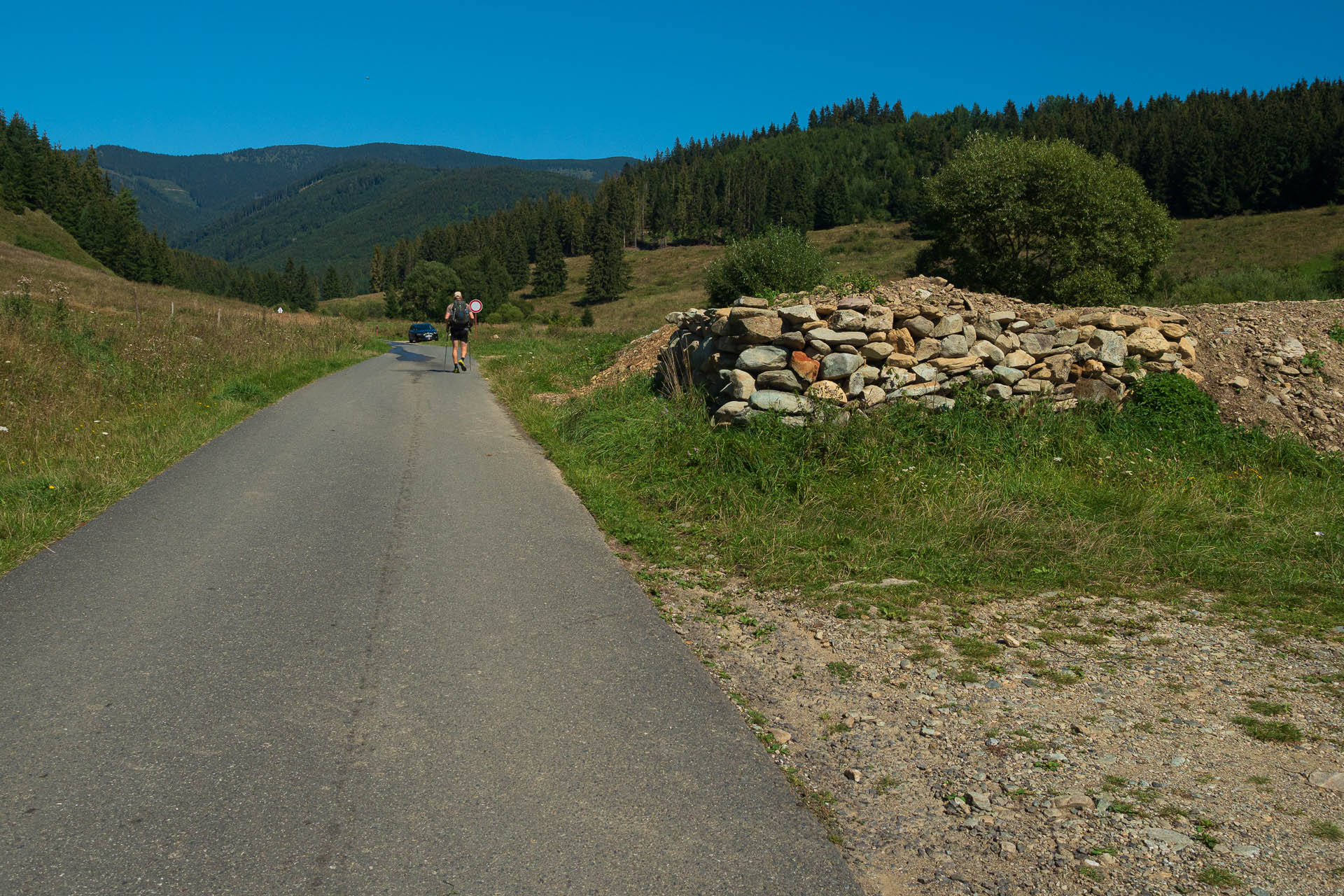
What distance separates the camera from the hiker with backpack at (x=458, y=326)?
20.0 meters

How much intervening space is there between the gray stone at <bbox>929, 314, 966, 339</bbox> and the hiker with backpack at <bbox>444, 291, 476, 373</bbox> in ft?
41.1

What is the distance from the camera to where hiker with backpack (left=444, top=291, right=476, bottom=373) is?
19953 mm

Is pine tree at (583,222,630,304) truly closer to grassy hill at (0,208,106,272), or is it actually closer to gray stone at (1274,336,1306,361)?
grassy hill at (0,208,106,272)

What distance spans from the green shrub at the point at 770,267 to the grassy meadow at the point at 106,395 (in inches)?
418

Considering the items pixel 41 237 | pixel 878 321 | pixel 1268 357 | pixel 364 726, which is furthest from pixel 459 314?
pixel 41 237

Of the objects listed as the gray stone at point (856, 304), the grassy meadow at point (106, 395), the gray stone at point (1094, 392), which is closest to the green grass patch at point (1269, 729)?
the gray stone at point (856, 304)

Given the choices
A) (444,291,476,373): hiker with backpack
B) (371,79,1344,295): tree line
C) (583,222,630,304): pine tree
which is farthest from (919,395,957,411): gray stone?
(583,222,630,304): pine tree

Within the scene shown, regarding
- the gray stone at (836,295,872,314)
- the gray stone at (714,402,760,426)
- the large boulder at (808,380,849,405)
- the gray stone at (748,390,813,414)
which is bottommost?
the gray stone at (714,402,760,426)

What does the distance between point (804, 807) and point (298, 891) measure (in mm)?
1776

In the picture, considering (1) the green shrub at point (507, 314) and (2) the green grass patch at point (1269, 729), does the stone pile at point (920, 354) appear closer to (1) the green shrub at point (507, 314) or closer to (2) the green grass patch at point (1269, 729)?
(2) the green grass patch at point (1269, 729)

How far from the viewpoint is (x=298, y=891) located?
8.42ft

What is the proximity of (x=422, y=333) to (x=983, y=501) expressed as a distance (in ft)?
147

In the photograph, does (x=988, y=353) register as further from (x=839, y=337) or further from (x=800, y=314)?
(x=800, y=314)

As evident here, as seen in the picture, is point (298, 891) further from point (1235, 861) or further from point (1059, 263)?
point (1059, 263)
